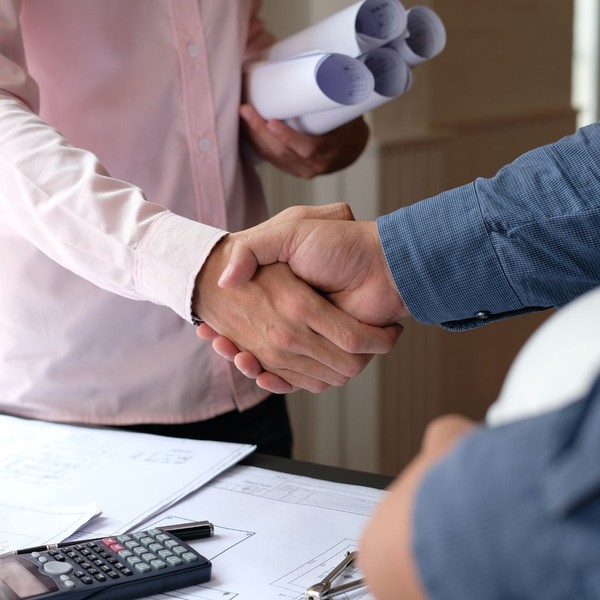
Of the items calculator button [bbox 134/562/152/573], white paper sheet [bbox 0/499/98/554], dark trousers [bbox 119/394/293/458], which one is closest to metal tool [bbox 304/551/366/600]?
calculator button [bbox 134/562/152/573]

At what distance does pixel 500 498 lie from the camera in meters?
0.35

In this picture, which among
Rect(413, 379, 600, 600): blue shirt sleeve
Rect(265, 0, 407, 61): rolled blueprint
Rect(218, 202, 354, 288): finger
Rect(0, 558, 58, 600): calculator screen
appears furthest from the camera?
Rect(265, 0, 407, 61): rolled blueprint

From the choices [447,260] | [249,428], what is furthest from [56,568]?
[249,428]

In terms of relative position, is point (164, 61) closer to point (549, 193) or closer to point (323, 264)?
point (323, 264)

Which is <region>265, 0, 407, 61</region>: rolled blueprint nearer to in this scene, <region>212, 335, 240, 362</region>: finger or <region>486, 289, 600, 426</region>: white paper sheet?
<region>212, 335, 240, 362</region>: finger

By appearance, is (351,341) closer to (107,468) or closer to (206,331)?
(206,331)

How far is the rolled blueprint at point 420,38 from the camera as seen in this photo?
1.27 metres

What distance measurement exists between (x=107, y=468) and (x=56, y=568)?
273 millimetres

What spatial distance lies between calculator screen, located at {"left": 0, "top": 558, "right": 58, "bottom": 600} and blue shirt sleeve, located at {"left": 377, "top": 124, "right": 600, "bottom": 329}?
52 centimetres

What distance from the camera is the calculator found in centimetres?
66

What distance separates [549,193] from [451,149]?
1594mm

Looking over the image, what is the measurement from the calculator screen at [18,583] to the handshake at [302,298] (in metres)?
0.40

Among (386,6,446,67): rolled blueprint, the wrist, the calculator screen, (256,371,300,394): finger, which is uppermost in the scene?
(386,6,446,67): rolled blueprint

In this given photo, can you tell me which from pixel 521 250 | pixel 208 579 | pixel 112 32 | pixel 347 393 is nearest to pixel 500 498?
pixel 208 579
